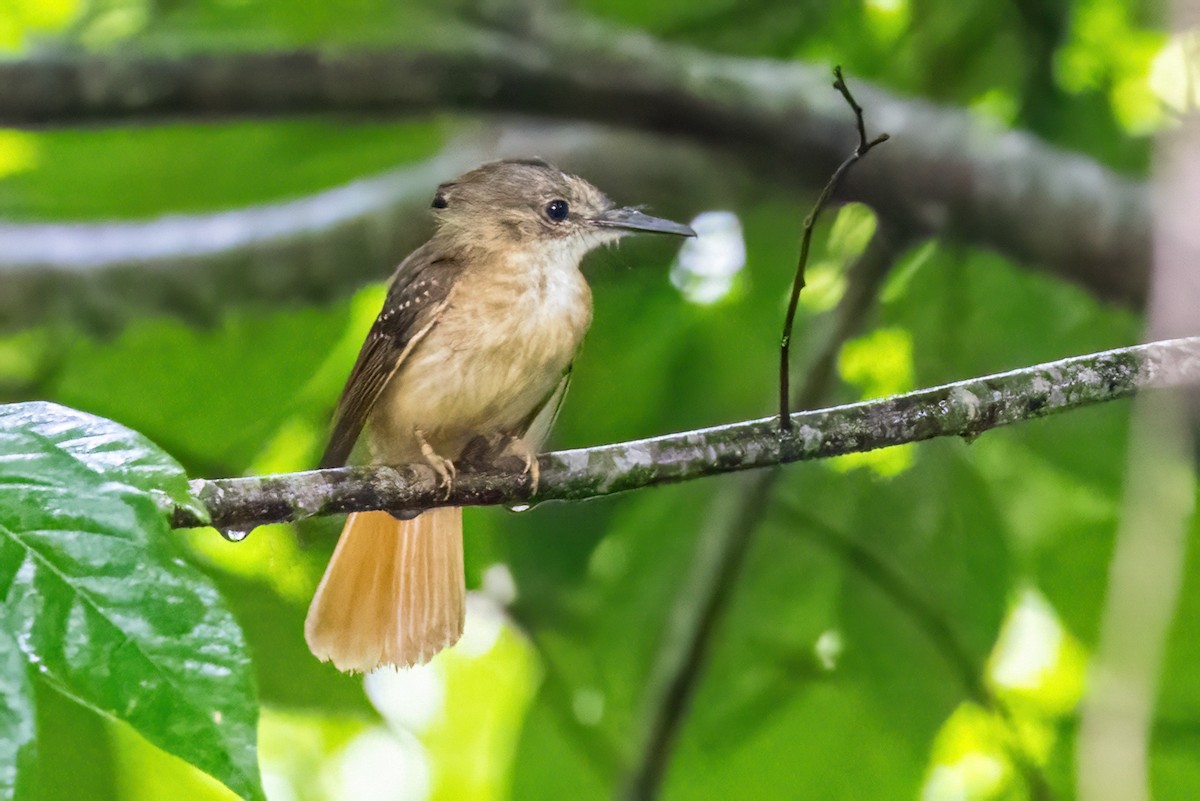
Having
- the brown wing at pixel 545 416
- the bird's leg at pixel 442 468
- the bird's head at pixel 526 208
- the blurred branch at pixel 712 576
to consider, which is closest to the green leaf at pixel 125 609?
the bird's leg at pixel 442 468

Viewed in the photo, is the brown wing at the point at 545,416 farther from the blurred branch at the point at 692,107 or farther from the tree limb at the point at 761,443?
the blurred branch at the point at 692,107

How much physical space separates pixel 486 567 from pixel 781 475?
658 mm

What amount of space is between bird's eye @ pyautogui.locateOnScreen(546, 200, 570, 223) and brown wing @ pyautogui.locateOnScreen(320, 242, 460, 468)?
15cm

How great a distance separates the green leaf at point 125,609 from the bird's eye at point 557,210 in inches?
42.4

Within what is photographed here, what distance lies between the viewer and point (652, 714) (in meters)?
2.56

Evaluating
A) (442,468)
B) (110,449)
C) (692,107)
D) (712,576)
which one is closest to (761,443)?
(442,468)

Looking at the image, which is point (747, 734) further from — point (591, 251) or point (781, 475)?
point (591, 251)

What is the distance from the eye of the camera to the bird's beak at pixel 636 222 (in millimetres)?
1756

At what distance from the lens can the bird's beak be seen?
1.76m

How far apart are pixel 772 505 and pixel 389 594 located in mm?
1176

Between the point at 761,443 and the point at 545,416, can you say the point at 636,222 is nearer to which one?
the point at 545,416

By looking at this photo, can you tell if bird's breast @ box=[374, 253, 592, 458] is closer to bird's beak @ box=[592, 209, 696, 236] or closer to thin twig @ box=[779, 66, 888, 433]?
A: bird's beak @ box=[592, 209, 696, 236]

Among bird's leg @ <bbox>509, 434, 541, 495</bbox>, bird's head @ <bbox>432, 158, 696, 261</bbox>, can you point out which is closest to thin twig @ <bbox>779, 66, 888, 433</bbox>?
bird's leg @ <bbox>509, 434, 541, 495</bbox>

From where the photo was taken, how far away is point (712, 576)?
264cm
